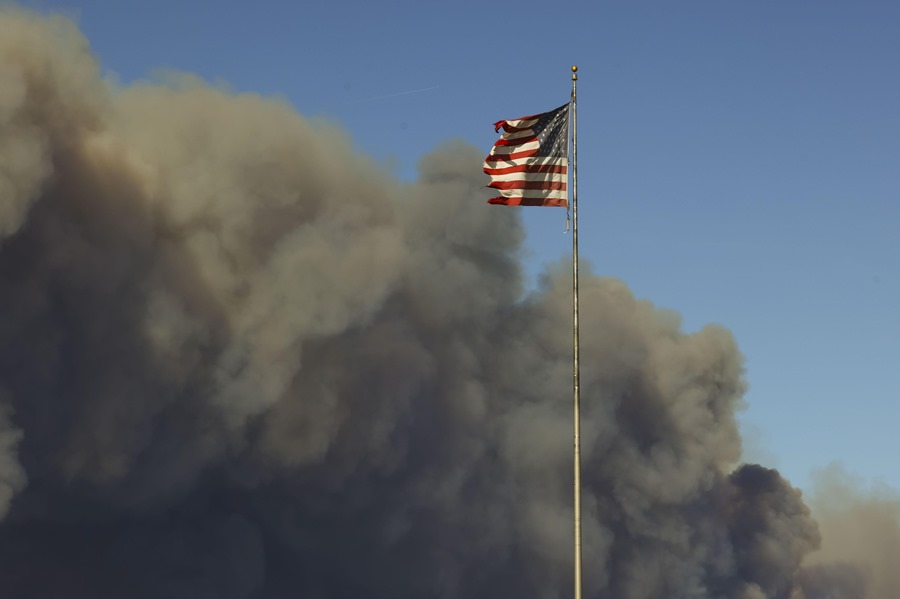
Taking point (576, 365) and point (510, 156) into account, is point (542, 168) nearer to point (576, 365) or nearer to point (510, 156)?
point (510, 156)

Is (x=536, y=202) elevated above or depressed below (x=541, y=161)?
below

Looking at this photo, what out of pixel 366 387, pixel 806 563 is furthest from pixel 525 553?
pixel 806 563

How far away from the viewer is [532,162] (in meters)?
40.4

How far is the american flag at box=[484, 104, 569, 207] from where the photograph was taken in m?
40.4

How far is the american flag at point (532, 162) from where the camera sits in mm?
40406

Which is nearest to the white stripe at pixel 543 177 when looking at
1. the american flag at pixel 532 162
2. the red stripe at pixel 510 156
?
the american flag at pixel 532 162

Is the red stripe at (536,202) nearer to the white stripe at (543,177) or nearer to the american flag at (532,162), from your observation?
the american flag at (532,162)

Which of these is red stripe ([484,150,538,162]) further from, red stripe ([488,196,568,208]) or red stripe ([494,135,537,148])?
red stripe ([488,196,568,208])

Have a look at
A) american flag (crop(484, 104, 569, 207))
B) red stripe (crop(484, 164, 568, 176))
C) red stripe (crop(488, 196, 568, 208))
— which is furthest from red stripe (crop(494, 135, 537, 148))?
red stripe (crop(488, 196, 568, 208))

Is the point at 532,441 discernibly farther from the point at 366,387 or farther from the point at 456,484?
the point at 366,387

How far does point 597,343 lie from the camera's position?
113500 millimetres

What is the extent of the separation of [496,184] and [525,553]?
73.2 m

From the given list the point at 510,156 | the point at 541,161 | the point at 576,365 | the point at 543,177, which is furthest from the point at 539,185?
the point at 576,365

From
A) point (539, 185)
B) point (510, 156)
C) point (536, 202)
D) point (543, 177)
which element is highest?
point (510, 156)
